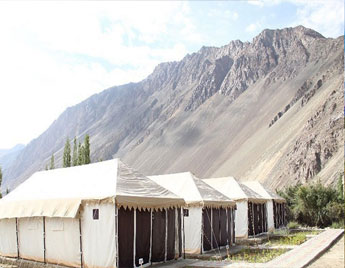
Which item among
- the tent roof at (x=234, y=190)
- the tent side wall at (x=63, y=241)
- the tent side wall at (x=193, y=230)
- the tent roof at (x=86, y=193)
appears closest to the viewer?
the tent roof at (x=86, y=193)

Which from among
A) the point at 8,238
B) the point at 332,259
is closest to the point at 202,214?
the point at 332,259

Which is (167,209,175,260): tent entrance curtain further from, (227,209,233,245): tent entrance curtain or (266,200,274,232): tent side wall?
(266,200,274,232): tent side wall

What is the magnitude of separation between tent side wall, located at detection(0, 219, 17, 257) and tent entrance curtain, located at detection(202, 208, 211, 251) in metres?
7.27

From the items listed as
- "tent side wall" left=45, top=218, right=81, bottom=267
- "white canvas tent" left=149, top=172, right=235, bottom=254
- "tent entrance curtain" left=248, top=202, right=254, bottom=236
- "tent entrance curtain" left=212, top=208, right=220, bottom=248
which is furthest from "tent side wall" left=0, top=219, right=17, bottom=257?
"tent entrance curtain" left=248, top=202, right=254, bottom=236

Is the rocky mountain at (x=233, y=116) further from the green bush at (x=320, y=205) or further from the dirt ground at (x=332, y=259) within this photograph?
the dirt ground at (x=332, y=259)

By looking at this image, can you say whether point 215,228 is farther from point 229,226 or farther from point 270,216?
point 270,216

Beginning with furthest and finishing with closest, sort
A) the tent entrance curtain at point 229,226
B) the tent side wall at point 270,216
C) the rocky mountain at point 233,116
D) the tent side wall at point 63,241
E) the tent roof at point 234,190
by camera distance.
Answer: the rocky mountain at point 233,116 → the tent side wall at point 270,216 → the tent roof at point 234,190 → the tent entrance curtain at point 229,226 → the tent side wall at point 63,241

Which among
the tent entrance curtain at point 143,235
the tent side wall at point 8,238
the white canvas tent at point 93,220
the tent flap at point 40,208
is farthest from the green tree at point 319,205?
the tent flap at point 40,208

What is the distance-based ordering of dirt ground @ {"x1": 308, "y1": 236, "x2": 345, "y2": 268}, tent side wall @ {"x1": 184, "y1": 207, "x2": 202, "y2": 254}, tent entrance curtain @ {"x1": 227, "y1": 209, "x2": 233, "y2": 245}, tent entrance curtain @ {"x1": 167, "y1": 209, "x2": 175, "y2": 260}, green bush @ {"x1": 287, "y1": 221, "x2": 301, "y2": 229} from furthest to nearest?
green bush @ {"x1": 287, "y1": 221, "x2": 301, "y2": 229}, tent entrance curtain @ {"x1": 227, "y1": 209, "x2": 233, "y2": 245}, tent side wall @ {"x1": 184, "y1": 207, "x2": 202, "y2": 254}, tent entrance curtain @ {"x1": 167, "y1": 209, "x2": 175, "y2": 260}, dirt ground @ {"x1": 308, "y1": 236, "x2": 345, "y2": 268}

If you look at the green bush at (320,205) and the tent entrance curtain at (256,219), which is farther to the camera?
the green bush at (320,205)

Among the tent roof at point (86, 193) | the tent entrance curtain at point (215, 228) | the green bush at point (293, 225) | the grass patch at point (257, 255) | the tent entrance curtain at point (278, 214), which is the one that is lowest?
the green bush at point (293, 225)

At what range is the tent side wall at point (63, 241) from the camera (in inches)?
492

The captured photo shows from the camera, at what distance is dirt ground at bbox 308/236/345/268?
41.4ft

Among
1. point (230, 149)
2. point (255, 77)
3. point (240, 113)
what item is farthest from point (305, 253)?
point (255, 77)
